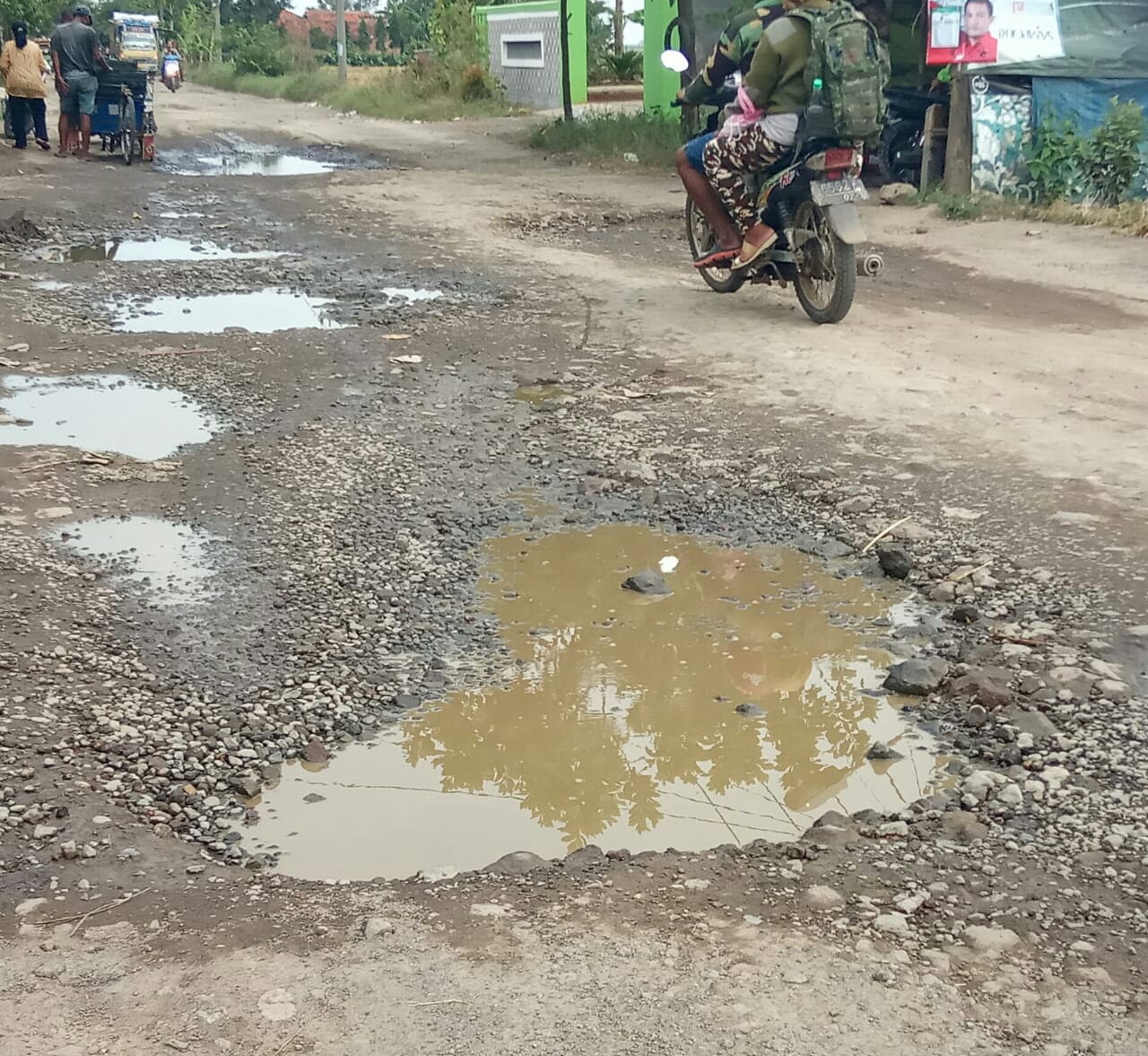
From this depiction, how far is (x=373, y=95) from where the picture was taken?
94.2ft

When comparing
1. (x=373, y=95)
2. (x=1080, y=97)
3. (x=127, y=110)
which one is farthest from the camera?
(x=373, y=95)

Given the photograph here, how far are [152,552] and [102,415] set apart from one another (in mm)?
1640

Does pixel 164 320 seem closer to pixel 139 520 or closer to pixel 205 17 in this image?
pixel 139 520

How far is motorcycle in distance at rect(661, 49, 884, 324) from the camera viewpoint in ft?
22.0

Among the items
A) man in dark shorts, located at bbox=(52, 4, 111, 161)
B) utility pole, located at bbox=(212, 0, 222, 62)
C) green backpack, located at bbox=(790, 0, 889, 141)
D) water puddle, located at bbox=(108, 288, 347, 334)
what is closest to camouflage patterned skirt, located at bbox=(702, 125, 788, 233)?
green backpack, located at bbox=(790, 0, 889, 141)

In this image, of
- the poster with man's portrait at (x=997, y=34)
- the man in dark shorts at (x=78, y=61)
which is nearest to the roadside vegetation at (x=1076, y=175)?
the poster with man's portrait at (x=997, y=34)

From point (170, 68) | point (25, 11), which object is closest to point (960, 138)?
point (25, 11)

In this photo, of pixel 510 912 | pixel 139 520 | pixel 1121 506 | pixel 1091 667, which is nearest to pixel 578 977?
pixel 510 912

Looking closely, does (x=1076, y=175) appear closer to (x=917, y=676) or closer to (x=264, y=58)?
(x=917, y=676)

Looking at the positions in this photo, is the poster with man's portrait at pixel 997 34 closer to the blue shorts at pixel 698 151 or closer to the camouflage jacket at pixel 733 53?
the camouflage jacket at pixel 733 53

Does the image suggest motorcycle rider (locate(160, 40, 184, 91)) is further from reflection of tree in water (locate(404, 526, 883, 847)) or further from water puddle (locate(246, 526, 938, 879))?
water puddle (locate(246, 526, 938, 879))

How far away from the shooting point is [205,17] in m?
59.2

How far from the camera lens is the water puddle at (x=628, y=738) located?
283 centimetres

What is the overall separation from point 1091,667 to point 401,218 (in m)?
8.95
